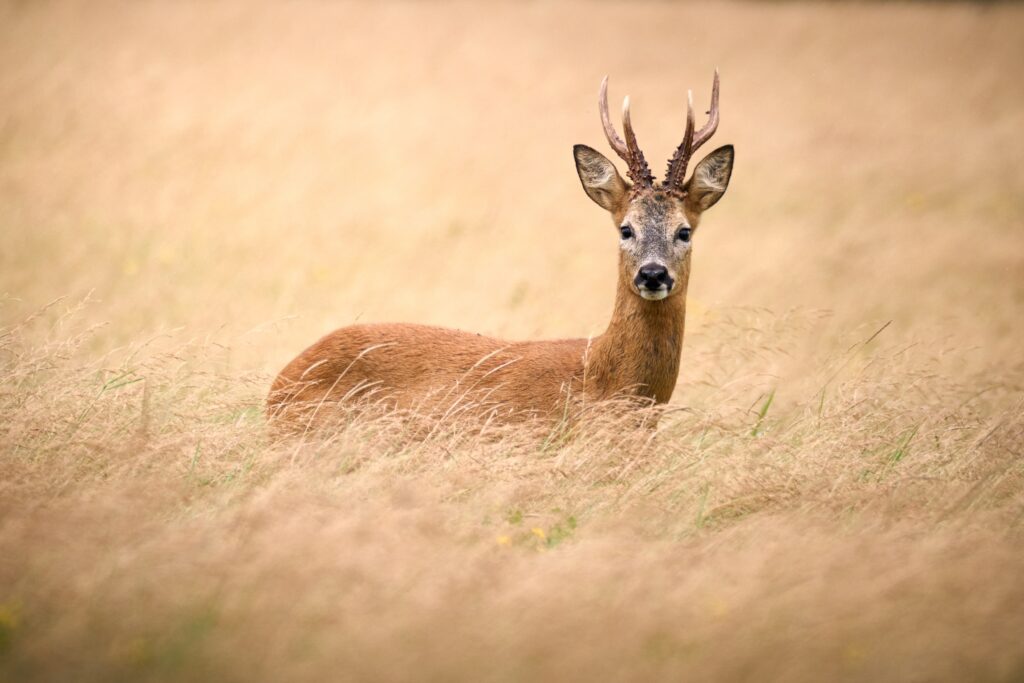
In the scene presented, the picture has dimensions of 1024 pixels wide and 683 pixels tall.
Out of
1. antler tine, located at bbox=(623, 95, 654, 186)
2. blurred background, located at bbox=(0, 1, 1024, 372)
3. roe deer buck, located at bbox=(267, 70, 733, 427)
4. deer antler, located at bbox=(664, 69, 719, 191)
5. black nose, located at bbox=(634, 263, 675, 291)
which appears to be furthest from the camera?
blurred background, located at bbox=(0, 1, 1024, 372)

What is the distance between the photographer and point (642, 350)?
5.22 m

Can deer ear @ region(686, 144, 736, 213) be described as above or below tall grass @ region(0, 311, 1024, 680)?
above

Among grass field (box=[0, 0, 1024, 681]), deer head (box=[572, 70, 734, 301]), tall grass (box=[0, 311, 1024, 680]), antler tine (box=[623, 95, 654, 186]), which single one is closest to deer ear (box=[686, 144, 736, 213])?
deer head (box=[572, 70, 734, 301])

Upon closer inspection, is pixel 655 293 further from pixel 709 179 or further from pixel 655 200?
pixel 709 179

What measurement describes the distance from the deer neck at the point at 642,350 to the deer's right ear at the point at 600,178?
0.67 m

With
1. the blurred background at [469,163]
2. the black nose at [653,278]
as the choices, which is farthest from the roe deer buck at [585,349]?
the blurred background at [469,163]

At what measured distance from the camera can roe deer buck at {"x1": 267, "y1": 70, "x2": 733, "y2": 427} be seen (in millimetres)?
5230

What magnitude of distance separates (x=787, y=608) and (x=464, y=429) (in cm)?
200

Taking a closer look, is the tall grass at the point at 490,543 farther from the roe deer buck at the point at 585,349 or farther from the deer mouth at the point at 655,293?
the deer mouth at the point at 655,293

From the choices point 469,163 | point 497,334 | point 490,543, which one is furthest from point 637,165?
point 469,163

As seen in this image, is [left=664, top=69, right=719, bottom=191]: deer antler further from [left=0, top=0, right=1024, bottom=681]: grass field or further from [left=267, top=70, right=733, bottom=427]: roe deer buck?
[left=0, top=0, right=1024, bottom=681]: grass field

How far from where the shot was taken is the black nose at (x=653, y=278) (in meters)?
5.12

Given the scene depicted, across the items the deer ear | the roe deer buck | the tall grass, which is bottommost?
the tall grass

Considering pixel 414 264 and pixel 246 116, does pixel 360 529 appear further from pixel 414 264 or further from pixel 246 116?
Answer: pixel 246 116
